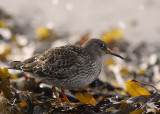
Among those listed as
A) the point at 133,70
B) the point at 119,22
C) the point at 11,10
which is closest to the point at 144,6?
the point at 119,22

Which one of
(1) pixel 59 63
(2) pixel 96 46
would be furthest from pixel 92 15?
(1) pixel 59 63

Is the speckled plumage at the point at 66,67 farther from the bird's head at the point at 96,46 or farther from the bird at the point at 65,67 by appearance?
the bird's head at the point at 96,46

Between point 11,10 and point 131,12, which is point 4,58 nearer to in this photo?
point 11,10

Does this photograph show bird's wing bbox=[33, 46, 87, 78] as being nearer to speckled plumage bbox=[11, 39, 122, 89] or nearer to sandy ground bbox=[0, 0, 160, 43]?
speckled plumage bbox=[11, 39, 122, 89]

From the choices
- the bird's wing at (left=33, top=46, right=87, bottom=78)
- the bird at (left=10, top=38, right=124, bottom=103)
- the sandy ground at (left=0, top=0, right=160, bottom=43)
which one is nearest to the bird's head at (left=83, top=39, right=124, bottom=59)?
the bird at (left=10, top=38, right=124, bottom=103)

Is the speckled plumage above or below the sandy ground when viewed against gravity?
below

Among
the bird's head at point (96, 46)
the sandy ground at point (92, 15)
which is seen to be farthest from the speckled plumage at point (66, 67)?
the sandy ground at point (92, 15)

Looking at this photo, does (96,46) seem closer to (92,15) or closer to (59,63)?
(59,63)

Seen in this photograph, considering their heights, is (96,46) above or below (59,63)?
above
